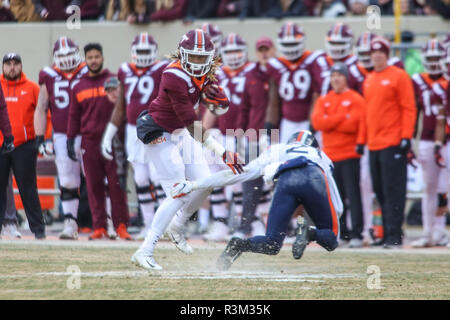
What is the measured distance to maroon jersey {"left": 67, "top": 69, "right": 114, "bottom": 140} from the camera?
10656mm

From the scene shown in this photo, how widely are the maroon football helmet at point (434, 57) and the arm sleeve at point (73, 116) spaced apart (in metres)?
3.70

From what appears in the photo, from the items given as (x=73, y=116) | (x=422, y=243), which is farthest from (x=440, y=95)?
(x=73, y=116)

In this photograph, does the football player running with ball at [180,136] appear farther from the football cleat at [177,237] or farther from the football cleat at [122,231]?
the football cleat at [122,231]

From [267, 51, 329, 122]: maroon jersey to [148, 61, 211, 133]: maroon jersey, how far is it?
3.16 m

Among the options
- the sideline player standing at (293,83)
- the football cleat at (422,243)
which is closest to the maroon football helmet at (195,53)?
the sideline player standing at (293,83)

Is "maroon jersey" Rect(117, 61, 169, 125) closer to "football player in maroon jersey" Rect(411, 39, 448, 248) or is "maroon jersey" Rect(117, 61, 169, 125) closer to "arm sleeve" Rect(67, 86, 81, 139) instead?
"arm sleeve" Rect(67, 86, 81, 139)

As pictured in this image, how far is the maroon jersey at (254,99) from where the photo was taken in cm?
1105

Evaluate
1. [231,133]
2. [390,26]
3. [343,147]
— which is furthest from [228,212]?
[390,26]

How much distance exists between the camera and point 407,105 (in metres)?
9.80

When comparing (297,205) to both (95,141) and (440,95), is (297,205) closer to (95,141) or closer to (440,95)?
(440,95)
